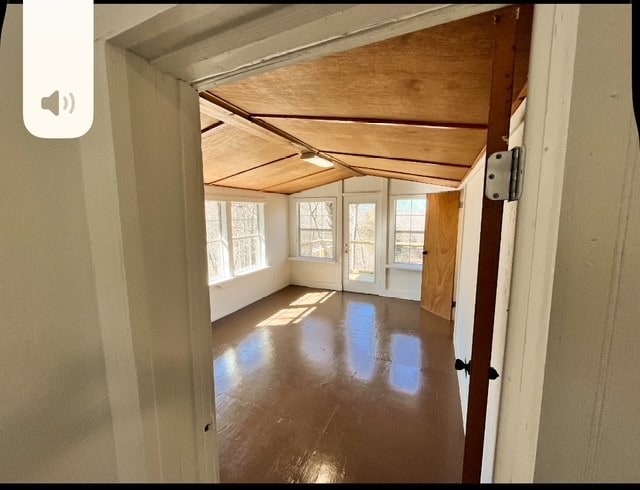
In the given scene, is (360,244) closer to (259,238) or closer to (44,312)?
(259,238)

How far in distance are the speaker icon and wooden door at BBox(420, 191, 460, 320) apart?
396 centimetres

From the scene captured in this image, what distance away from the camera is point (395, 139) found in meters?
1.83

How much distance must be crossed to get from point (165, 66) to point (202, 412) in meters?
0.83

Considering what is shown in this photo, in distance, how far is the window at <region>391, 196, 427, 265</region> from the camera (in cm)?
466

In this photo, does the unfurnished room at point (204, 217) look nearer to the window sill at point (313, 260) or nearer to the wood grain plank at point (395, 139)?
the wood grain plank at point (395, 139)

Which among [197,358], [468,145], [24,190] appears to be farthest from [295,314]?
[24,190]

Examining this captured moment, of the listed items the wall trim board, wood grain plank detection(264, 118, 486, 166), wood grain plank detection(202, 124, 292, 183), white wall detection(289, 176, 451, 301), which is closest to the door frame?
wood grain plank detection(264, 118, 486, 166)

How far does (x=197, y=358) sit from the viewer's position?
0.67 m

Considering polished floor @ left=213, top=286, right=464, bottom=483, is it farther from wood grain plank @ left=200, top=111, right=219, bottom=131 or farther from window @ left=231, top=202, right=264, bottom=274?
wood grain plank @ left=200, top=111, right=219, bottom=131

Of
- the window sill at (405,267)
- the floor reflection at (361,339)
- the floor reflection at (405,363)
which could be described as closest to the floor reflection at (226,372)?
the floor reflection at (361,339)

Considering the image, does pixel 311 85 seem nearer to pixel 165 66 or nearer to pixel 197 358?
pixel 165 66

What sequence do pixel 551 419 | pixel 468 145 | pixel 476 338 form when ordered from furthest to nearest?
pixel 468 145, pixel 476 338, pixel 551 419

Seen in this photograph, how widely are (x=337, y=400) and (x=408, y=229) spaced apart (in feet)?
11.0
